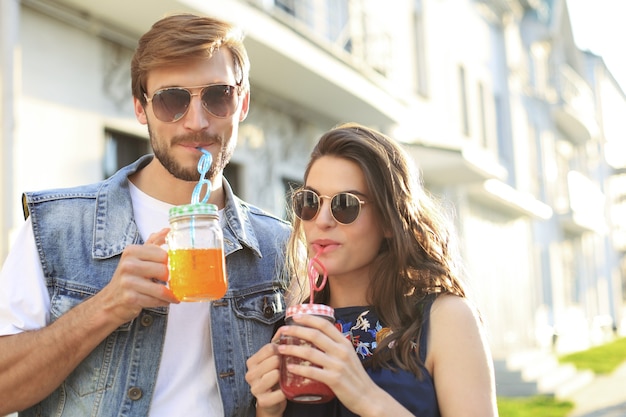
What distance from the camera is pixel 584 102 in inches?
1430

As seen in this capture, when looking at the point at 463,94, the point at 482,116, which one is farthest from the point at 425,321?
the point at 482,116

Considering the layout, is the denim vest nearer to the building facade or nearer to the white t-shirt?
the white t-shirt

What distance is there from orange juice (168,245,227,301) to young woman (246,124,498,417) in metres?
0.24

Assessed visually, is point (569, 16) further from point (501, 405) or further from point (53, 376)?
point (53, 376)

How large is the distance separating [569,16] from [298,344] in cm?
3187

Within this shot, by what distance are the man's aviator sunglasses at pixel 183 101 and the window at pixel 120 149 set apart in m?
5.01

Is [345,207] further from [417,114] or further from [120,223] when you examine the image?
[417,114]

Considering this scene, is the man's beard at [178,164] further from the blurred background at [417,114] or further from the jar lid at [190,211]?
the blurred background at [417,114]

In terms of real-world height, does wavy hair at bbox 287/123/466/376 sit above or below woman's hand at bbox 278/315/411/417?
above

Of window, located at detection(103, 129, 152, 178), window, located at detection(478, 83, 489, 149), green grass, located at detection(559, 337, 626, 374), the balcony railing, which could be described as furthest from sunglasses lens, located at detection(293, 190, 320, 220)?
the balcony railing

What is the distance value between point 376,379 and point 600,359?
18.3m

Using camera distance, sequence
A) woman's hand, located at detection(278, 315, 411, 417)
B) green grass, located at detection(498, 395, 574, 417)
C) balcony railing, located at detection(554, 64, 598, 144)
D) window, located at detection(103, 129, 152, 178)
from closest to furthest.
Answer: woman's hand, located at detection(278, 315, 411, 417) → window, located at detection(103, 129, 152, 178) → green grass, located at detection(498, 395, 574, 417) → balcony railing, located at detection(554, 64, 598, 144)

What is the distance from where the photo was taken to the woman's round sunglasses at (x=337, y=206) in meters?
2.57

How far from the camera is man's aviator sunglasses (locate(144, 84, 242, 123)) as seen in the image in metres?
2.67
